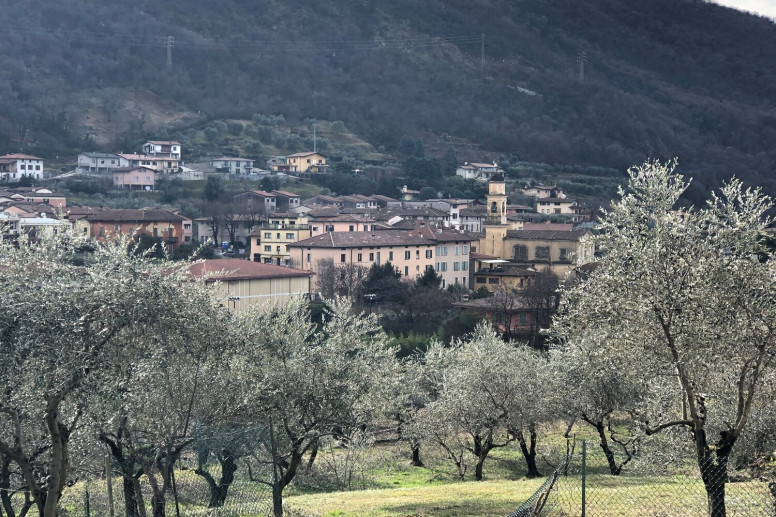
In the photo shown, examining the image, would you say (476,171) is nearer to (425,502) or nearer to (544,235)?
(544,235)

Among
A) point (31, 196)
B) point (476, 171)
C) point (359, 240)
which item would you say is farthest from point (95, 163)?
point (359, 240)

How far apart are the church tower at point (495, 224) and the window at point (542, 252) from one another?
3232 millimetres

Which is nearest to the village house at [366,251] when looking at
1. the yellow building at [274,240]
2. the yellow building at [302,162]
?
the yellow building at [274,240]

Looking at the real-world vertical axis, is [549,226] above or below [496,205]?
below

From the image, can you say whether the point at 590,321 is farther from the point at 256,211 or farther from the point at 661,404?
the point at 256,211

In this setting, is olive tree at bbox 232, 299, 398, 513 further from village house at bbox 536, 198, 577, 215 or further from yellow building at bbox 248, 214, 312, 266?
village house at bbox 536, 198, 577, 215

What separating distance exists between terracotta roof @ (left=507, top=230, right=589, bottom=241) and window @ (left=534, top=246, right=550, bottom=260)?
2.41ft

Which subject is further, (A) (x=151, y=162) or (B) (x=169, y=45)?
(B) (x=169, y=45)

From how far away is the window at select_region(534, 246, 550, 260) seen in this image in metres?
78.3

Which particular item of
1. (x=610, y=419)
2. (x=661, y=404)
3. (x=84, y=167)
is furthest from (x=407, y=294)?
(x=84, y=167)

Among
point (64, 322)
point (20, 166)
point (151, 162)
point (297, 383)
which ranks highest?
point (151, 162)

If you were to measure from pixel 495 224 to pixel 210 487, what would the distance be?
226 ft

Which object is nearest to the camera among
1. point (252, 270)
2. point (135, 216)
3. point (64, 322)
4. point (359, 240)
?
point (64, 322)

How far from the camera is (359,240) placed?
70.6 metres
